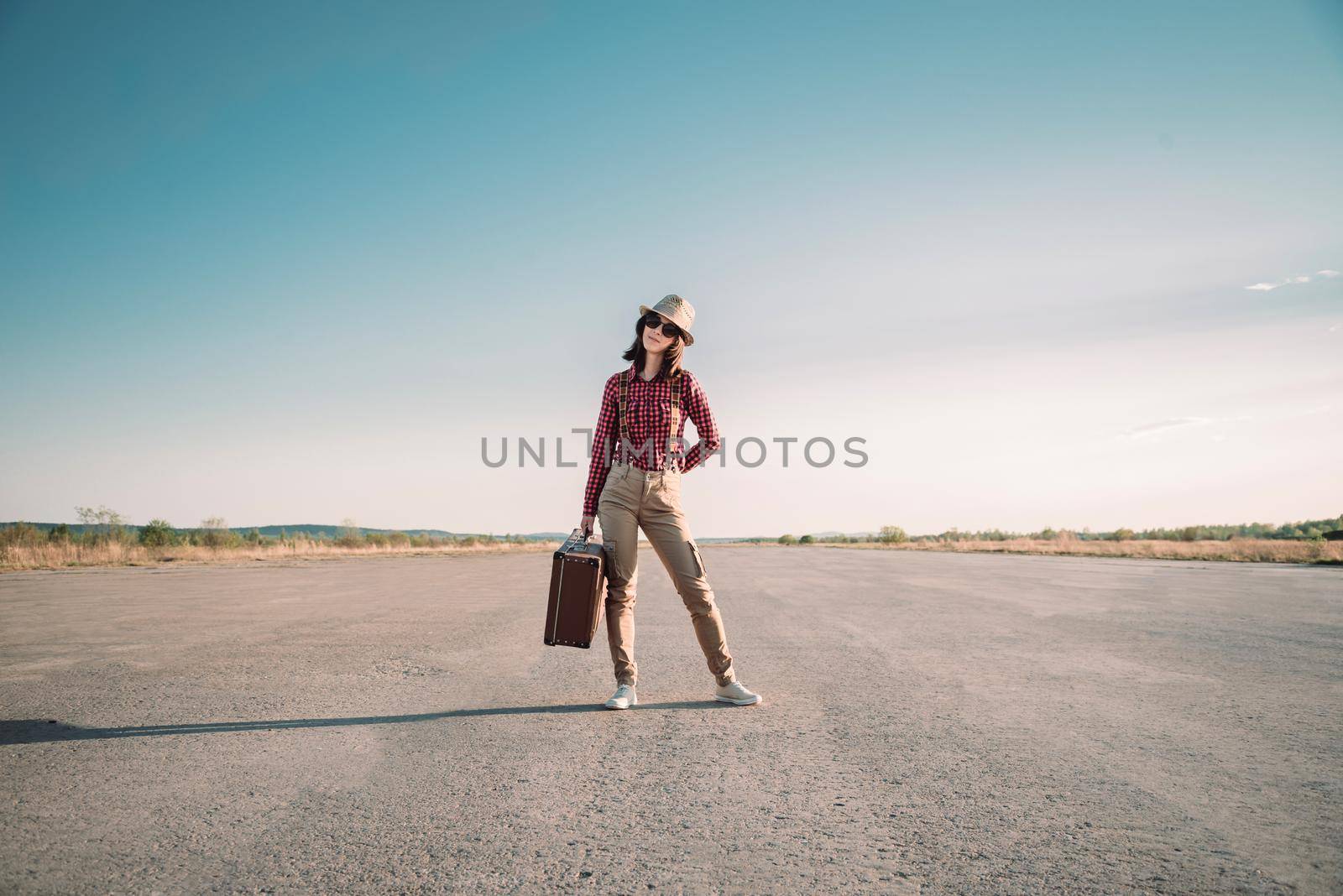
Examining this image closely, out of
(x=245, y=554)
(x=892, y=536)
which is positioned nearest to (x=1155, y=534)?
(x=892, y=536)

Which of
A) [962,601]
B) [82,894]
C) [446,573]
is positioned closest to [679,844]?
[82,894]

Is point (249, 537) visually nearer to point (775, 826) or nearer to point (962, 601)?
point (962, 601)

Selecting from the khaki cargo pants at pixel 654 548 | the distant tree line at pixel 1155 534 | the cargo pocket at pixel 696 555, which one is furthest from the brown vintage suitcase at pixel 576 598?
the distant tree line at pixel 1155 534

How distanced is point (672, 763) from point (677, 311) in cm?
260

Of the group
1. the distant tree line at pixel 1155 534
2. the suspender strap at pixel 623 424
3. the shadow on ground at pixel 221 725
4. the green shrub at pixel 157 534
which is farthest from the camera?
the distant tree line at pixel 1155 534

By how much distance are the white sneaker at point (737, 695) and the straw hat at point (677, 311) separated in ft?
7.18

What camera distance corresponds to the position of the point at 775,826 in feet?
9.11

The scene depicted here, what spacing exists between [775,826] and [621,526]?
7.30 ft

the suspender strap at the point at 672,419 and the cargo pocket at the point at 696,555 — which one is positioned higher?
the suspender strap at the point at 672,419

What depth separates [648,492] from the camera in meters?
4.64

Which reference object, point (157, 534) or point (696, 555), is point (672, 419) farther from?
point (157, 534)

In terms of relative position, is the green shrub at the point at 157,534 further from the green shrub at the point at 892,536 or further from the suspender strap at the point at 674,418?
the green shrub at the point at 892,536

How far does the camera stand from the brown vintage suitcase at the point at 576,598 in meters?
4.52

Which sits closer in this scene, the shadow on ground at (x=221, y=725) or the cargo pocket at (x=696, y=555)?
the shadow on ground at (x=221, y=725)
